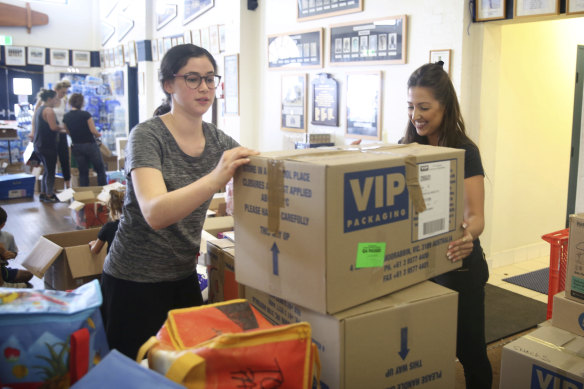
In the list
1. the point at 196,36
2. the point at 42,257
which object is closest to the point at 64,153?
the point at 196,36

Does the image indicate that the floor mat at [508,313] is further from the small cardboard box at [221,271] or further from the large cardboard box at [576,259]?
the small cardboard box at [221,271]

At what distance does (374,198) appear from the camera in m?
1.30

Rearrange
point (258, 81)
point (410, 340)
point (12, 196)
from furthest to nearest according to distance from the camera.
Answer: point (12, 196) → point (258, 81) → point (410, 340)

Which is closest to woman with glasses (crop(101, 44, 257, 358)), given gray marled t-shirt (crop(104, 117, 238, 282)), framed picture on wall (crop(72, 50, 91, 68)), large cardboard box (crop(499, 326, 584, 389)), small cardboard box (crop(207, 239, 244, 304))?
gray marled t-shirt (crop(104, 117, 238, 282))

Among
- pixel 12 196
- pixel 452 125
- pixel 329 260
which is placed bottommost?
pixel 12 196

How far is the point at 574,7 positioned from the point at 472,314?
2.66 metres

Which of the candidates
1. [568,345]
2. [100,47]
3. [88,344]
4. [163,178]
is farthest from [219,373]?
[100,47]

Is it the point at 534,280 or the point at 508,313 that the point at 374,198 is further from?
the point at 534,280

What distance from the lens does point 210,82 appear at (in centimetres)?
173

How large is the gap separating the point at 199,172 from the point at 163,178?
142 millimetres

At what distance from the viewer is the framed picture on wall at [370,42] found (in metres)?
4.56

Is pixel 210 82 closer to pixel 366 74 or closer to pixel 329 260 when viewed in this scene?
pixel 329 260

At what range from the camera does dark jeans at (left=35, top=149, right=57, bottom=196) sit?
734cm

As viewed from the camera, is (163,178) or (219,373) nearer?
(219,373)
